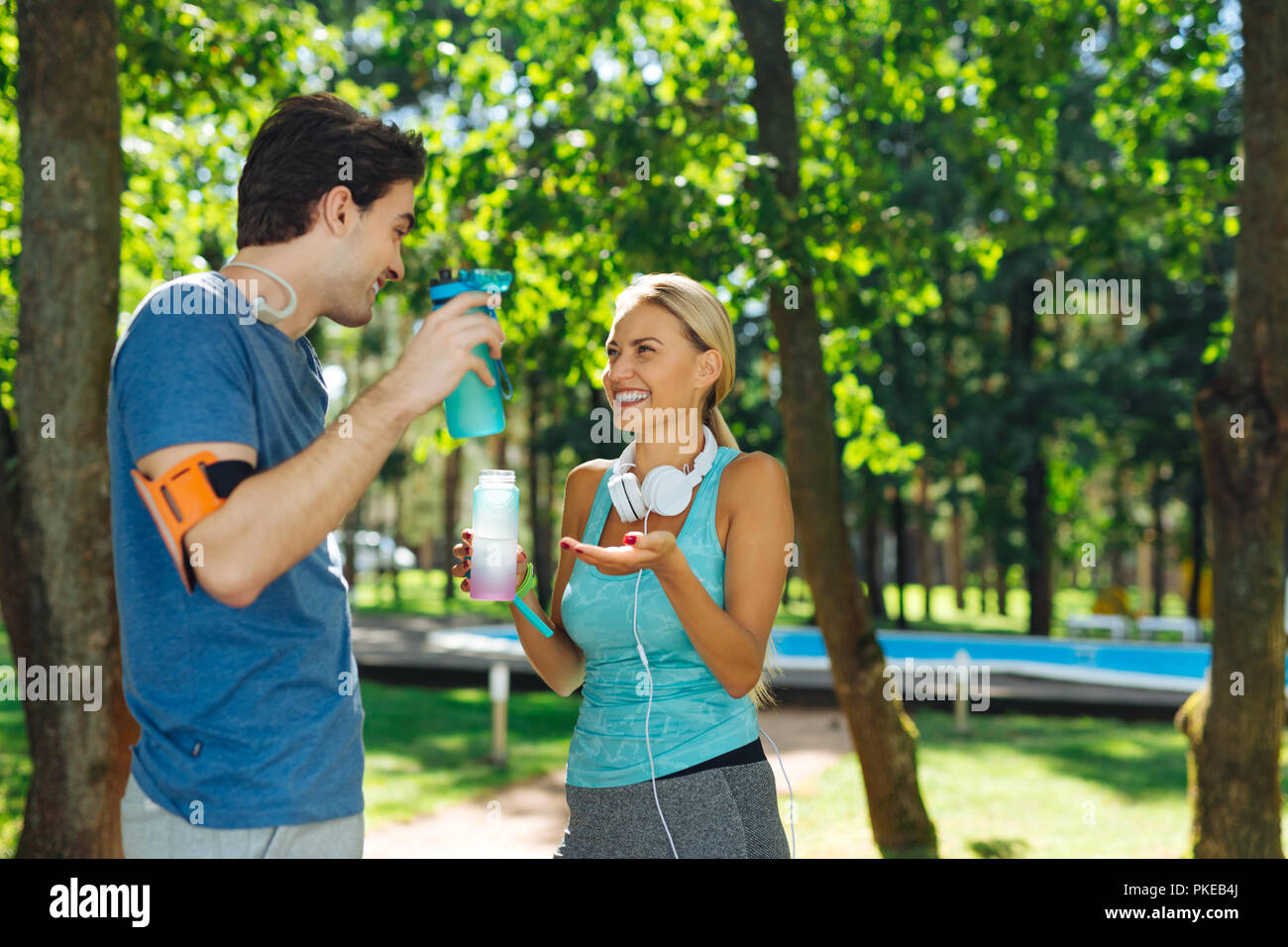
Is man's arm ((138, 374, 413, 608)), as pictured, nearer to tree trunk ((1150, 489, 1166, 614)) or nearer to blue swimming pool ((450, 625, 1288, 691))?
blue swimming pool ((450, 625, 1288, 691))

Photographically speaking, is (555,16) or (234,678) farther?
(555,16)

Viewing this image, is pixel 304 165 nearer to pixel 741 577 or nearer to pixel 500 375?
pixel 500 375

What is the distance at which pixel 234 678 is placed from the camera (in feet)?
5.64

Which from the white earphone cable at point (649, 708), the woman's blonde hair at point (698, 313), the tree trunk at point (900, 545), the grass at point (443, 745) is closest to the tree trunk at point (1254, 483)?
the woman's blonde hair at point (698, 313)

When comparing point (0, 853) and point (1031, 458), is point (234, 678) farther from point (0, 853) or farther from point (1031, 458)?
point (1031, 458)

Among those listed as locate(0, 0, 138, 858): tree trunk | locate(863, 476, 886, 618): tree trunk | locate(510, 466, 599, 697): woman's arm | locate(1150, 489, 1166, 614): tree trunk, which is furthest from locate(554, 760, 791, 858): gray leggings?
locate(1150, 489, 1166, 614): tree trunk

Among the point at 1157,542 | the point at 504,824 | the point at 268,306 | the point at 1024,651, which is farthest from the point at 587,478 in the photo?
the point at 1157,542

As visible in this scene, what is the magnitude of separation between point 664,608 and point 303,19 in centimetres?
675

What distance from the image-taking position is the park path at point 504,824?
7.40 metres

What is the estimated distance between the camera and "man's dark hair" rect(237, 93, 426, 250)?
1892 millimetres

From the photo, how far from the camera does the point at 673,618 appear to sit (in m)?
2.39

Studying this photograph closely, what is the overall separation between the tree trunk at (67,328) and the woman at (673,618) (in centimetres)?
267
